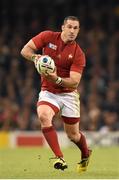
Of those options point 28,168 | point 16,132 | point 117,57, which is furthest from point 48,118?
point 117,57

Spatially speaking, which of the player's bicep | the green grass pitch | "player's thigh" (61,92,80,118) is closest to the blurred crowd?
the green grass pitch

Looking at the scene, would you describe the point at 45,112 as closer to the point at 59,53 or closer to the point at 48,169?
the point at 59,53

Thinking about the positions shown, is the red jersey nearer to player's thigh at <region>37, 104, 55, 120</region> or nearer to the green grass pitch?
player's thigh at <region>37, 104, 55, 120</region>

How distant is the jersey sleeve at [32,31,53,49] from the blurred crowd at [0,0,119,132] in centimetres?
1060

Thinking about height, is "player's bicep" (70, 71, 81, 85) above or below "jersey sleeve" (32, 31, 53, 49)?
below

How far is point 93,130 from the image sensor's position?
23000mm

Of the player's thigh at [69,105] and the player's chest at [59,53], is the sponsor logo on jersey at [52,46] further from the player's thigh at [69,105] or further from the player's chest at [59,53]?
the player's thigh at [69,105]

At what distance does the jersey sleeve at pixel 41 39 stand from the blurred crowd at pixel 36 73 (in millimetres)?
10598

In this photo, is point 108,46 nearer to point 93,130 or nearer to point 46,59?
point 93,130

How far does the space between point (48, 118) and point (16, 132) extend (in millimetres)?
11242

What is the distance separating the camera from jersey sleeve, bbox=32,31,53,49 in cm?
1216

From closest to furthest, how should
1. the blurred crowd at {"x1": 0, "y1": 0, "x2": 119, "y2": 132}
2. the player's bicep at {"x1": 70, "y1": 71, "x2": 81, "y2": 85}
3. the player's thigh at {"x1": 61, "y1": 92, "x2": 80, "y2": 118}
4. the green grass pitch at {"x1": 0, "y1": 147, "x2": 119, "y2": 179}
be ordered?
→ 1. the green grass pitch at {"x1": 0, "y1": 147, "x2": 119, "y2": 179}
2. the player's bicep at {"x1": 70, "y1": 71, "x2": 81, "y2": 85}
3. the player's thigh at {"x1": 61, "y1": 92, "x2": 80, "y2": 118}
4. the blurred crowd at {"x1": 0, "y1": 0, "x2": 119, "y2": 132}

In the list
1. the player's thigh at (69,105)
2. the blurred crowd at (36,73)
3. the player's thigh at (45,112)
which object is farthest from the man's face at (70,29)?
the blurred crowd at (36,73)

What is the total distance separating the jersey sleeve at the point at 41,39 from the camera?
12.2 metres
